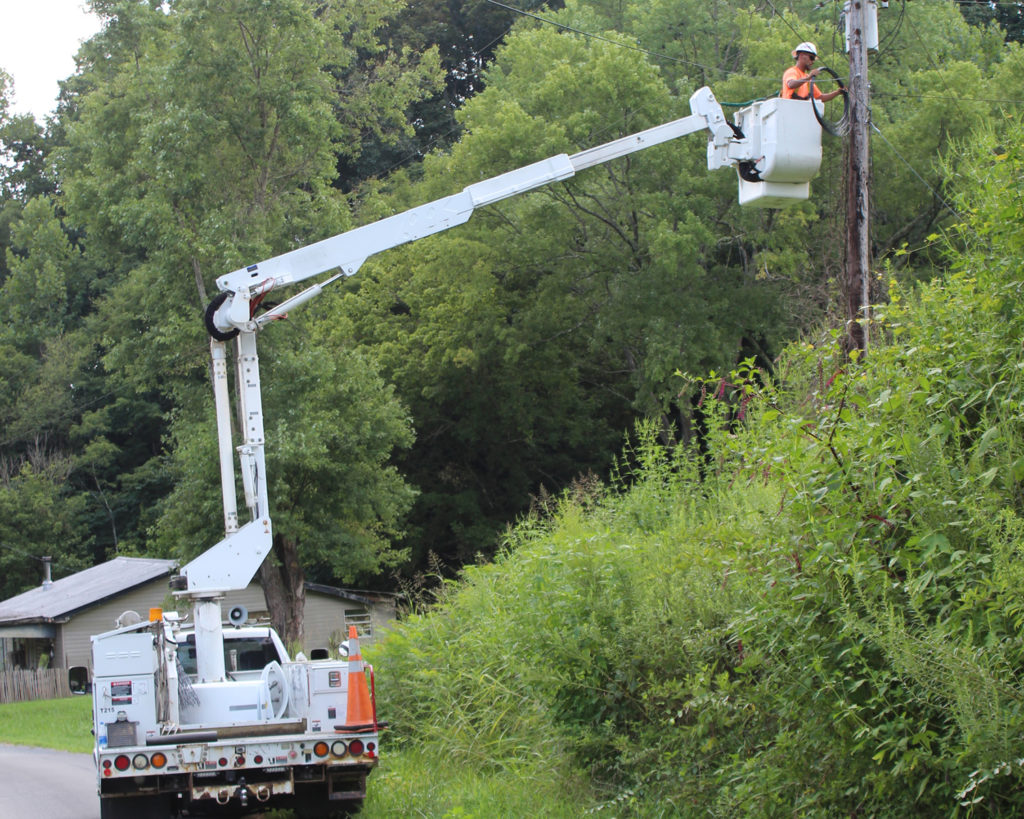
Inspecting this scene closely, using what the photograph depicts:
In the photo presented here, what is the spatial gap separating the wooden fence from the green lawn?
29.0 inches

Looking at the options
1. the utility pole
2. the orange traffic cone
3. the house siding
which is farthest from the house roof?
the orange traffic cone

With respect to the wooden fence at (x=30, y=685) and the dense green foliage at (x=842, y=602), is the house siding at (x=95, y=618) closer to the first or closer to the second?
the wooden fence at (x=30, y=685)

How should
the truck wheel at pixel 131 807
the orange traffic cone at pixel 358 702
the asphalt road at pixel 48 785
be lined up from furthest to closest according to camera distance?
the asphalt road at pixel 48 785, the orange traffic cone at pixel 358 702, the truck wheel at pixel 131 807

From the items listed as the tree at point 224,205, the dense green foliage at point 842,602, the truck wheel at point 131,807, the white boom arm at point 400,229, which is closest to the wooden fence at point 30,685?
the tree at point 224,205

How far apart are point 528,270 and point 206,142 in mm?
10118

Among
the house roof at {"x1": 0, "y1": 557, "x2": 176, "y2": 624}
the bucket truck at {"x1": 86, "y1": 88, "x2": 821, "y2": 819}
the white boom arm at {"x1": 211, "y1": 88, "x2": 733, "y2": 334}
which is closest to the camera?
the bucket truck at {"x1": 86, "y1": 88, "x2": 821, "y2": 819}

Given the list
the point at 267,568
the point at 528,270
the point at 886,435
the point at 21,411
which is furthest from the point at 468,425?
the point at 886,435

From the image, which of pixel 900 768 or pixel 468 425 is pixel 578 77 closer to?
pixel 468 425

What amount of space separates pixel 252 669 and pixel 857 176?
9532mm

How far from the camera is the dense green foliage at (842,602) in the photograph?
17.7ft

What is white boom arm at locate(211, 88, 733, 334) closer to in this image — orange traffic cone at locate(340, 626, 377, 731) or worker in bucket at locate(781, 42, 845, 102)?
worker in bucket at locate(781, 42, 845, 102)

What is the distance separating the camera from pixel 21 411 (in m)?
57.6

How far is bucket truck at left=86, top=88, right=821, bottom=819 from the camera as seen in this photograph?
9.25m

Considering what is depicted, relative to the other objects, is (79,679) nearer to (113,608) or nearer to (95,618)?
(113,608)
